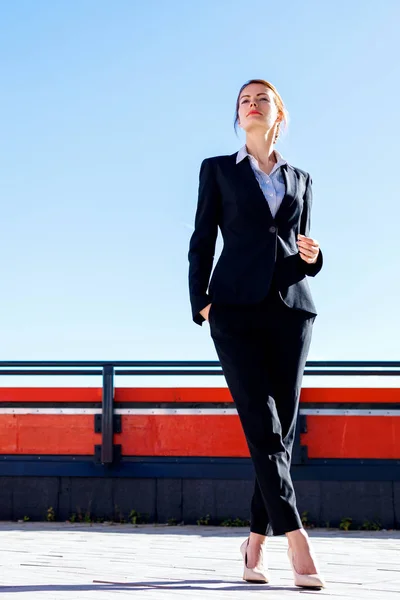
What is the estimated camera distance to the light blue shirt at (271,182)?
12.3 feet

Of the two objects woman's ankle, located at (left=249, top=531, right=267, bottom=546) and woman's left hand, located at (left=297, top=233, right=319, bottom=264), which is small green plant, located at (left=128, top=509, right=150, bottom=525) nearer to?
woman's ankle, located at (left=249, top=531, right=267, bottom=546)

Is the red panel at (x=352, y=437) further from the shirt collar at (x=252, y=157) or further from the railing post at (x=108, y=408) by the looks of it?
the shirt collar at (x=252, y=157)

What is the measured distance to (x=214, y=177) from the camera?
3828 millimetres

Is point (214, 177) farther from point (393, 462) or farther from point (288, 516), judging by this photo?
point (393, 462)

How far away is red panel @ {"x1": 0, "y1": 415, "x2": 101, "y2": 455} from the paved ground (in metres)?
0.88

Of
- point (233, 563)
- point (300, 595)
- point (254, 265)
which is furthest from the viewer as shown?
point (233, 563)

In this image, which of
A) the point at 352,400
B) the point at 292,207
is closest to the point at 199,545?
the point at 352,400

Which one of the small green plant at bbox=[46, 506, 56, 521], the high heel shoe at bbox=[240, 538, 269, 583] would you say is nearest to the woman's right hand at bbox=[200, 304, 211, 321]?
the high heel shoe at bbox=[240, 538, 269, 583]

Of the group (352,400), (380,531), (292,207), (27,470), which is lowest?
(380,531)

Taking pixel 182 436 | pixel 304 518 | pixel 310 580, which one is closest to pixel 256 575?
pixel 310 580

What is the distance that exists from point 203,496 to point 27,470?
163cm

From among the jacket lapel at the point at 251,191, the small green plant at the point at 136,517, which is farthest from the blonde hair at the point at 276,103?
the small green plant at the point at 136,517

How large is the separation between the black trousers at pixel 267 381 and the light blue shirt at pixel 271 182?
399mm

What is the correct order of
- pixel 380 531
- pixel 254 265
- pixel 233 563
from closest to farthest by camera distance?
pixel 254 265 → pixel 233 563 → pixel 380 531
